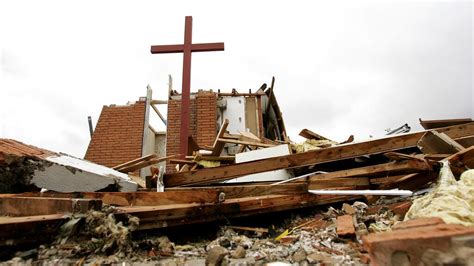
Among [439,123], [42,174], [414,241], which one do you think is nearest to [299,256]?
[414,241]

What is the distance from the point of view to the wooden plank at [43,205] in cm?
224

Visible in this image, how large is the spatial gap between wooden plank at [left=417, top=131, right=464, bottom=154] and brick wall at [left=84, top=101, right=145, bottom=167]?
300 inches

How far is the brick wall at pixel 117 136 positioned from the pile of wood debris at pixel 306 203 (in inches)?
201

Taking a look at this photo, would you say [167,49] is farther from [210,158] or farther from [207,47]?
[210,158]

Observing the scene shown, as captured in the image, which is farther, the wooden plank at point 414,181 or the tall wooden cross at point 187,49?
the tall wooden cross at point 187,49

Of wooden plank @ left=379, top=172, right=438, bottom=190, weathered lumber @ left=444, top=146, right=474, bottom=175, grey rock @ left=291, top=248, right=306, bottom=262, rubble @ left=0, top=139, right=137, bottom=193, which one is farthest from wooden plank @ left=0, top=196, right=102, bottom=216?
weathered lumber @ left=444, top=146, right=474, bottom=175

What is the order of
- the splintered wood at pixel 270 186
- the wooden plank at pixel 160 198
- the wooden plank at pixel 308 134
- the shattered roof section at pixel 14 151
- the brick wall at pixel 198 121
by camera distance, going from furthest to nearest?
the brick wall at pixel 198 121 → the wooden plank at pixel 308 134 → the shattered roof section at pixel 14 151 → the wooden plank at pixel 160 198 → the splintered wood at pixel 270 186

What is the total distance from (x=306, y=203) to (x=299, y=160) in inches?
35.4

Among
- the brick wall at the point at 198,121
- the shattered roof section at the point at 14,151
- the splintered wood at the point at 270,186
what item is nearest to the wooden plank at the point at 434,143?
the splintered wood at the point at 270,186

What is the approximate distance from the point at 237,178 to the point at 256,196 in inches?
38.9

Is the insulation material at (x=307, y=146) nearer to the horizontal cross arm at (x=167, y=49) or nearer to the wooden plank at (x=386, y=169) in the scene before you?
the wooden plank at (x=386, y=169)

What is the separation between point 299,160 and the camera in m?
3.95

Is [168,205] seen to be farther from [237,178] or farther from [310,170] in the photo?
[310,170]

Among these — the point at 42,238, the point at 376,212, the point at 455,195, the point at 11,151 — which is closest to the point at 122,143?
the point at 11,151
